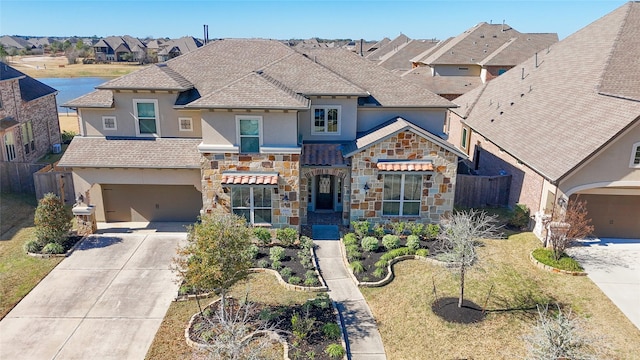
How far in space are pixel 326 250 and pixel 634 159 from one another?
12307mm

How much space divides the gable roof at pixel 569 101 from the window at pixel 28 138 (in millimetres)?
27077

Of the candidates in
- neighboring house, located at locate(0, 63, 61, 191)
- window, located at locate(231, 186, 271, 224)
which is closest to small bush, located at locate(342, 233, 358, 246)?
window, located at locate(231, 186, 271, 224)

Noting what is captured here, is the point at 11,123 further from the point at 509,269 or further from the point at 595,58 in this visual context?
the point at 595,58

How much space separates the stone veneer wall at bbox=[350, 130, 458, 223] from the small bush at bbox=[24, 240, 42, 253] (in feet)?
41.3

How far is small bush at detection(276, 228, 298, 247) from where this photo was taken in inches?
714

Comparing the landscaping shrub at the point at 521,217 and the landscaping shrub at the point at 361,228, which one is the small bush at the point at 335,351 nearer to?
the landscaping shrub at the point at 361,228

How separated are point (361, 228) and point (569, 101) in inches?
461

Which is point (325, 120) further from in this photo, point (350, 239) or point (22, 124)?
point (22, 124)

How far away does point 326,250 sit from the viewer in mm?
18250

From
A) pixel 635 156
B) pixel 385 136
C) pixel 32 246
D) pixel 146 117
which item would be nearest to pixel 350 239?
pixel 385 136

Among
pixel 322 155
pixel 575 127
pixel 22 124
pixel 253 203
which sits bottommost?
pixel 253 203

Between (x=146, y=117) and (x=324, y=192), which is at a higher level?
(x=146, y=117)

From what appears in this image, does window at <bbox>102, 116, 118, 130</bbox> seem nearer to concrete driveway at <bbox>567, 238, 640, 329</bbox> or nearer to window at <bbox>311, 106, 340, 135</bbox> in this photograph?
window at <bbox>311, 106, 340, 135</bbox>

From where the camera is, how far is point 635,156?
17297 millimetres
